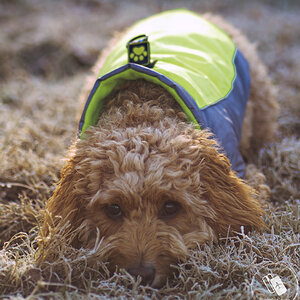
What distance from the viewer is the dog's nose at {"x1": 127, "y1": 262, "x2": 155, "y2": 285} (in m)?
2.18

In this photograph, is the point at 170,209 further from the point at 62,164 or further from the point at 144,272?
the point at 62,164

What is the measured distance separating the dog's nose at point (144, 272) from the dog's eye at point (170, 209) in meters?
0.33

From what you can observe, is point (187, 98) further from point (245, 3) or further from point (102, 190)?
point (245, 3)

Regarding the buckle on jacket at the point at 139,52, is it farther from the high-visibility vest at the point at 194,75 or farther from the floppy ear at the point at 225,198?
the floppy ear at the point at 225,198

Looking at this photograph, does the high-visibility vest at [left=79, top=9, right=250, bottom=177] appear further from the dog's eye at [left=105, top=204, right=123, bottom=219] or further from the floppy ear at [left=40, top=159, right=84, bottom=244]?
the dog's eye at [left=105, top=204, right=123, bottom=219]

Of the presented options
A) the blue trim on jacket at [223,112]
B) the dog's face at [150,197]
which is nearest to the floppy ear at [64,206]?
the dog's face at [150,197]

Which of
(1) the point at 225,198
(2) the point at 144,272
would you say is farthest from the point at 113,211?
(1) the point at 225,198

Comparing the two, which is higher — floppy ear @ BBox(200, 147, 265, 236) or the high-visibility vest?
the high-visibility vest

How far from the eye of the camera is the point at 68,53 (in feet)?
24.1

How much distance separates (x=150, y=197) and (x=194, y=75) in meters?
1.24

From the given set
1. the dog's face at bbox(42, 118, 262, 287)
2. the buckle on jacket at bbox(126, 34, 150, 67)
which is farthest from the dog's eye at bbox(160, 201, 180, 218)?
the buckle on jacket at bbox(126, 34, 150, 67)

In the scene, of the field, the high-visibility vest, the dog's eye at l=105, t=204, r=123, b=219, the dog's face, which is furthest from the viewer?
the high-visibility vest

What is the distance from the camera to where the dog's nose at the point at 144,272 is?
218 cm

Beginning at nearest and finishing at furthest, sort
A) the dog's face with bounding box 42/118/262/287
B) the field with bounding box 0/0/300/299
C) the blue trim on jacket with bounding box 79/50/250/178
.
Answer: the field with bounding box 0/0/300/299 < the dog's face with bounding box 42/118/262/287 < the blue trim on jacket with bounding box 79/50/250/178
